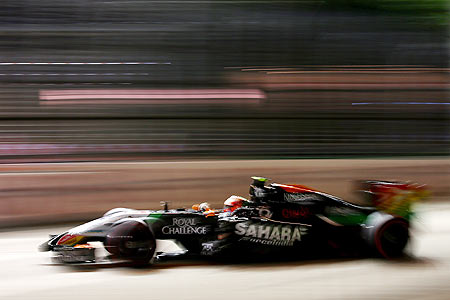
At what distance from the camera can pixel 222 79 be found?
7582 millimetres

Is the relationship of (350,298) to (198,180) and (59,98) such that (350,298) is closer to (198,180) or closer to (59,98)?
(198,180)

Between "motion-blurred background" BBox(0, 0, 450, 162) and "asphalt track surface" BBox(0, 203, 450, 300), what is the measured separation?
267 cm

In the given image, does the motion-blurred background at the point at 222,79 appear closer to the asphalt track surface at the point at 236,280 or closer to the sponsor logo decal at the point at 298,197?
the asphalt track surface at the point at 236,280

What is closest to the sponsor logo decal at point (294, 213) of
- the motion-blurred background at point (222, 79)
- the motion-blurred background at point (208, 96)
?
the motion-blurred background at point (208, 96)

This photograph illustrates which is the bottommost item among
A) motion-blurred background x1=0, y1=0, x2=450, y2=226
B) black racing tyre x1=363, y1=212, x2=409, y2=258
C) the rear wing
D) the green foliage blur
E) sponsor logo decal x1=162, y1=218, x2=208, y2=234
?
black racing tyre x1=363, y1=212, x2=409, y2=258

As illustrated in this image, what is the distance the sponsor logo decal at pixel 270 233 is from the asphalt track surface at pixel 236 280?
0.71 feet

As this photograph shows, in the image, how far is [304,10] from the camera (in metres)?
7.81

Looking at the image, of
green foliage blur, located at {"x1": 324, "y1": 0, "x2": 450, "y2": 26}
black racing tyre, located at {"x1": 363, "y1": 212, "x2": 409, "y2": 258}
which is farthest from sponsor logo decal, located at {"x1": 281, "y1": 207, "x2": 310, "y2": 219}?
green foliage blur, located at {"x1": 324, "y1": 0, "x2": 450, "y2": 26}

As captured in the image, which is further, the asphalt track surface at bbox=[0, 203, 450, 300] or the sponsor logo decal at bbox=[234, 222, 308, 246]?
the sponsor logo decal at bbox=[234, 222, 308, 246]

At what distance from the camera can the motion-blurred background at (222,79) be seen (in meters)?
7.09

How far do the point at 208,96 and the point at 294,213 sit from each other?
3.34 metres

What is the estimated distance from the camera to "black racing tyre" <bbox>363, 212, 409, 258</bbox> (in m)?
4.62

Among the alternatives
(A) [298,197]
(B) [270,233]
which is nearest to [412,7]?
(A) [298,197]

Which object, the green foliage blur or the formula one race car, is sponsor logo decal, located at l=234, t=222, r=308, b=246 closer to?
the formula one race car
